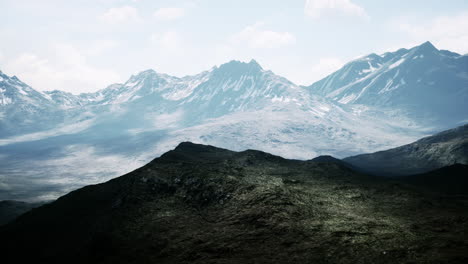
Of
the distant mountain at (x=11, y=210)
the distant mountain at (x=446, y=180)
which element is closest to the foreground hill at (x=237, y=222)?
the distant mountain at (x=446, y=180)

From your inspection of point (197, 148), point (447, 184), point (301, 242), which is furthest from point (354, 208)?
point (197, 148)

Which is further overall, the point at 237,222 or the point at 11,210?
the point at 11,210

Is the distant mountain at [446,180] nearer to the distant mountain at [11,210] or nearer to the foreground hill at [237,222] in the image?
the foreground hill at [237,222]

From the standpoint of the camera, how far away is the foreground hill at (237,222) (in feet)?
133

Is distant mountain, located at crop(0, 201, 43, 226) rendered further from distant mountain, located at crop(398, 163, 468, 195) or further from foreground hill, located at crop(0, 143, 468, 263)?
distant mountain, located at crop(398, 163, 468, 195)

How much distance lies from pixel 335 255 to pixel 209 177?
112 ft

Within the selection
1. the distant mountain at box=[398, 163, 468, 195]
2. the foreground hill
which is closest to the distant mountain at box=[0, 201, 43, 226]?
the foreground hill

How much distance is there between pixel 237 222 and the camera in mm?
52188

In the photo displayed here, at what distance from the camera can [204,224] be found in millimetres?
54562

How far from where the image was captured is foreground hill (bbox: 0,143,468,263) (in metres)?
40.6

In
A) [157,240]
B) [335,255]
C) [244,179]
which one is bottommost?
[335,255]

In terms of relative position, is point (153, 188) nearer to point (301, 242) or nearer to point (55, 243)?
point (55, 243)

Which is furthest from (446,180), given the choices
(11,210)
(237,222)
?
(11,210)

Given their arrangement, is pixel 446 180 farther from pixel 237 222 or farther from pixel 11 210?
pixel 11 210
